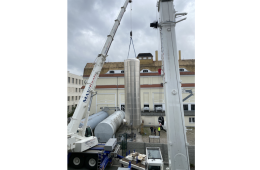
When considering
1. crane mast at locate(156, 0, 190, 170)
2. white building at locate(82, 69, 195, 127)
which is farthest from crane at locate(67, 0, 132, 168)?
white building at locate(82, 69, 195, 127)

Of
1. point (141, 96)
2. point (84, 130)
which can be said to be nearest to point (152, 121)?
point (141, 96)

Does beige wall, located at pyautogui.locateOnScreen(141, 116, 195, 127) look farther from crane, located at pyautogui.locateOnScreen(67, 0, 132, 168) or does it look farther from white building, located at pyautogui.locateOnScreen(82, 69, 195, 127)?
crane, located at pyautogui.locateOnScreen(67, 0, 132, 168)

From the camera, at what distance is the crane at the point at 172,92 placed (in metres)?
4.03

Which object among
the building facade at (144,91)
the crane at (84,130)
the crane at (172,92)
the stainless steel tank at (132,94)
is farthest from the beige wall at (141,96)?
the crane at (172,92)

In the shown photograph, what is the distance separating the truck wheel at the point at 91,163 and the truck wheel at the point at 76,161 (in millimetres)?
402

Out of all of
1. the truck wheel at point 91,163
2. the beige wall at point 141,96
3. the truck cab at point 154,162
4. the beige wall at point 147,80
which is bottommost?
the truck wheel at point 91,163

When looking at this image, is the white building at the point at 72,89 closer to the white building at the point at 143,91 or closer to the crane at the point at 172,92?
the white building at the point at 143,91

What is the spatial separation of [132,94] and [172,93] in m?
8.94

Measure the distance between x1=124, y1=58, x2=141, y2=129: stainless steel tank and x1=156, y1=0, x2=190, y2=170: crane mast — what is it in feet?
28.5

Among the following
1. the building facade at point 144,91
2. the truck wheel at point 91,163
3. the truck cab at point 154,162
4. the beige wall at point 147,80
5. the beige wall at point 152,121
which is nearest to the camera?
the truck cab at point 154,162

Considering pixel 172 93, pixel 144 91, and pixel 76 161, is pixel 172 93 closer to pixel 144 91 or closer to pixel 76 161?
pixel 76 161

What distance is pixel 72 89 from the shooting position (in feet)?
94.4
